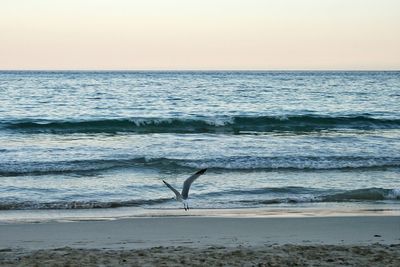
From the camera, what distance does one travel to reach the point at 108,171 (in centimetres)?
1546

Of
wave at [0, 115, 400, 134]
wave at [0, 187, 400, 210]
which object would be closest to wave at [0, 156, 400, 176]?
wave at [0, 187, 400, 210]

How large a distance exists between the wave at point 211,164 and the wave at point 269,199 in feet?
9.50

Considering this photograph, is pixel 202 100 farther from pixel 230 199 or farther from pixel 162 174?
pixel 230 199

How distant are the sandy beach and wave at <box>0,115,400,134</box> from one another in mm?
15708

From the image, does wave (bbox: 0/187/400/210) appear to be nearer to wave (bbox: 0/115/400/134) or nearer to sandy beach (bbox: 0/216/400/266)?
→ sandy beach (bbox: 0/216/400/266)

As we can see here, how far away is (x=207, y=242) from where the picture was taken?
27.5ft

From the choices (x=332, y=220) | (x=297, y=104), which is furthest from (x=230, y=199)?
(x=297, y=104)

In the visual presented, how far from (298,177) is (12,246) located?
8.17 m

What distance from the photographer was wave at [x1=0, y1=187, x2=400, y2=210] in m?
11.4

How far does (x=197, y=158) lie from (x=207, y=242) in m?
9.26

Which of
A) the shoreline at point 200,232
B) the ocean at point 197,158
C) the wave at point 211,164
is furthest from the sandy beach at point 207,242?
the wave at point 211,164

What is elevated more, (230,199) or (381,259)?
(381,259)

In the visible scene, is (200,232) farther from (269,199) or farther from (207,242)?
(269,199)

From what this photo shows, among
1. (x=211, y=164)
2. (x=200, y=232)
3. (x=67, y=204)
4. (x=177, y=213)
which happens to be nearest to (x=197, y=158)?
(x=211, y=164)
